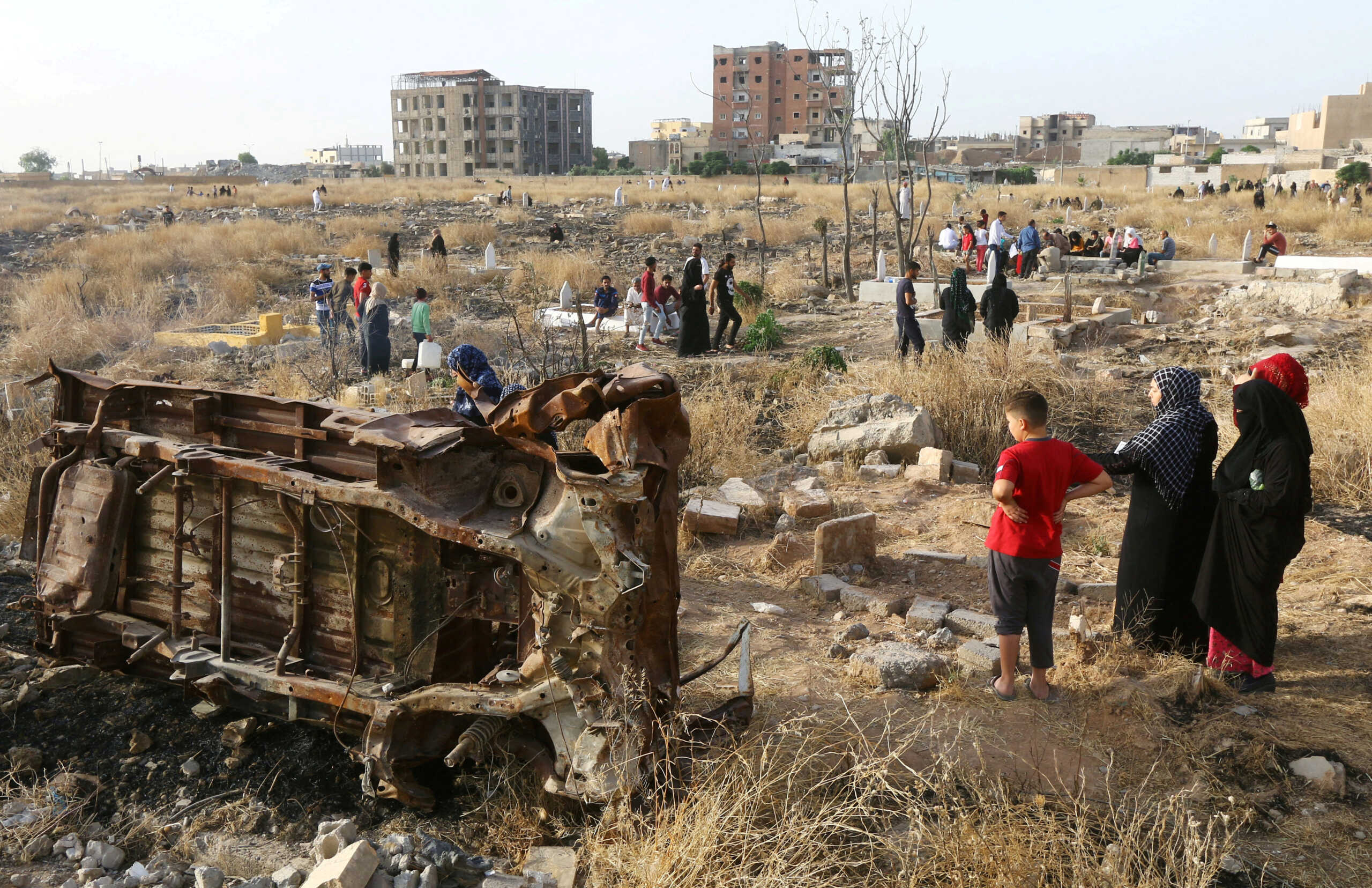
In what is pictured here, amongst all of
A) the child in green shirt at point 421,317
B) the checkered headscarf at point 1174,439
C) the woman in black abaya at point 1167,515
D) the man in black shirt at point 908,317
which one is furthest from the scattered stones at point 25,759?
the man in black shirt at point 908,317

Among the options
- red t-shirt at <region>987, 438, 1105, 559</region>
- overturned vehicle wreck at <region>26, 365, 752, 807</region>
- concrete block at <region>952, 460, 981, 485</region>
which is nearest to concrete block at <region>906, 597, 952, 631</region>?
red t-shirt at <region>987, 438, 1105, 559</region>

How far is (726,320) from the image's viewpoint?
16266mm

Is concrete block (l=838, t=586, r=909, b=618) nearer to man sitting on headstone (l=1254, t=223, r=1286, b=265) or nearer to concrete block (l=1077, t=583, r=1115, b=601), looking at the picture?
concrete block (l=1077, t=583, r=1115, b=601)

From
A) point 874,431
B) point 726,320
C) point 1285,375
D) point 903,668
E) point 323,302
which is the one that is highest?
point 1285,375

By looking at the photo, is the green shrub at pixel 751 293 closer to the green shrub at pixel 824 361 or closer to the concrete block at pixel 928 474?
the green shrub at pixel 824 361

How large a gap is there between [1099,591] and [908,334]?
6920mm

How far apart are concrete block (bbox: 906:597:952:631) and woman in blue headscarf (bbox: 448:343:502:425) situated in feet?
9.49

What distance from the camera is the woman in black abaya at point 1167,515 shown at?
5379mm

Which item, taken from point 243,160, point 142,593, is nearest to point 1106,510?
point 142,593

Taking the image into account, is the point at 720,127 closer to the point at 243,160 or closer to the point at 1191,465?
the point at 243,160

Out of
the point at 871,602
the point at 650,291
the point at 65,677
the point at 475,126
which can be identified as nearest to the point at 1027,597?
the point at 871,602

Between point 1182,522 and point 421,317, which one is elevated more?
point 421,317

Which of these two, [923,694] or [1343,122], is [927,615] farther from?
[1343,122]

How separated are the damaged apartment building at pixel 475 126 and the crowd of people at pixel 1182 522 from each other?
93187 mm
